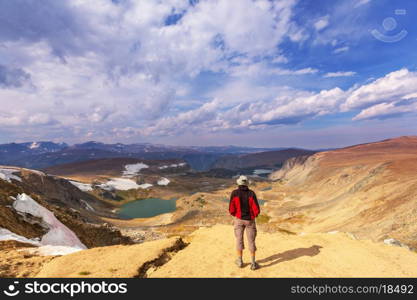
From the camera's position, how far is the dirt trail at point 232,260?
30.1ft

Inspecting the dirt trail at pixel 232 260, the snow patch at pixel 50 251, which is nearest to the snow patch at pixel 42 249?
the snow patch at pixel 50 251

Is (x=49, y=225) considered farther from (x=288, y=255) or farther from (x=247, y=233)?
(x=288, y=255)

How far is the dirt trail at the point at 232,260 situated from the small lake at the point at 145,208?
3827 inches

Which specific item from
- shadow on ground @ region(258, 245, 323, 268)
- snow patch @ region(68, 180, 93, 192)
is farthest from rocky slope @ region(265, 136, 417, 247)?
snow patch @ region(68, 180, 93, 192)

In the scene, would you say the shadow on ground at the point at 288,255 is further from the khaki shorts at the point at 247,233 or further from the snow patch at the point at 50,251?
the snow patch at the point at 50,251

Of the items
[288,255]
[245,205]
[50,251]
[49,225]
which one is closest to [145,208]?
[49,225]

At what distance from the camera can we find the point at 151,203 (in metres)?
135

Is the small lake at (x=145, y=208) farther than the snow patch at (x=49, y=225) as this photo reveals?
Yes

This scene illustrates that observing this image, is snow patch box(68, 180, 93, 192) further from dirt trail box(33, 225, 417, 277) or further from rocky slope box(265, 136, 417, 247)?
dirt trail box(33, 225, 417, 277)

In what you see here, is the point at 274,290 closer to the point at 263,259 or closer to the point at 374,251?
the point at 263,259

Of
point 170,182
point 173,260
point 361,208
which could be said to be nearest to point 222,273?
point 173,260

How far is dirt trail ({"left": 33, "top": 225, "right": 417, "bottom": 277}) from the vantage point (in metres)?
9.18

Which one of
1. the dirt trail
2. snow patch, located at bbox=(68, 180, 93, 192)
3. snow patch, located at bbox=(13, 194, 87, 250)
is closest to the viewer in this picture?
the dirt trail

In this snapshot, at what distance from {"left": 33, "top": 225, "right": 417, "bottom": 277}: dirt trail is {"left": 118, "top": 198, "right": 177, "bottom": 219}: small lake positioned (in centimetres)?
9721
